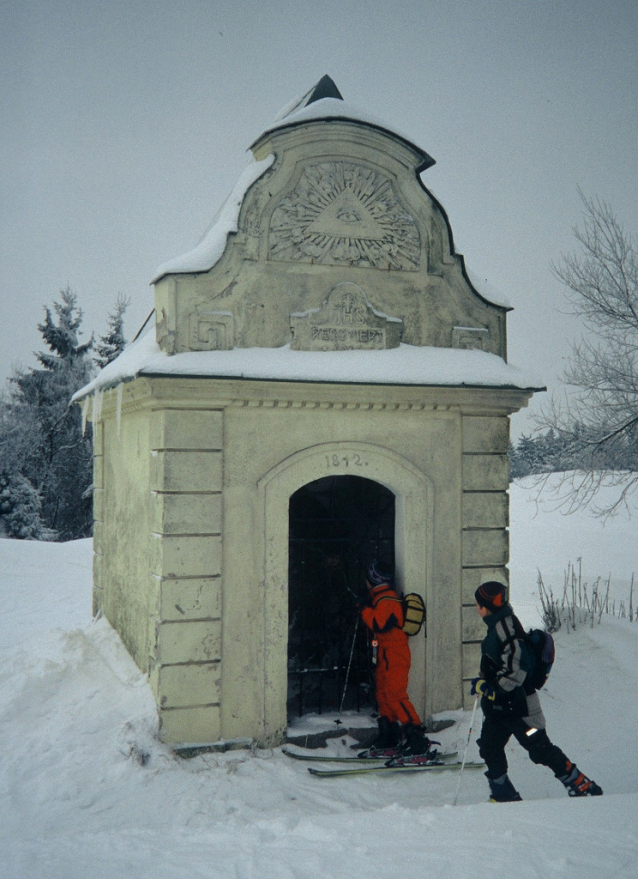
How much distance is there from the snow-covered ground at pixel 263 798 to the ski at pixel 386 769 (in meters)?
0.06

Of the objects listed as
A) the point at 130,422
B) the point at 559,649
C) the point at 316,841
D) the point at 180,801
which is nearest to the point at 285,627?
the point at 180,801

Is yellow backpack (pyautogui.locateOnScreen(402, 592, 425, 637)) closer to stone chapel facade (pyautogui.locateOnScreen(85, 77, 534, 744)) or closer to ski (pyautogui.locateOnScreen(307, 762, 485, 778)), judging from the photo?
→ stone chapel facade (pyautogui.locateOnScreen(85, 77, 534, 744))

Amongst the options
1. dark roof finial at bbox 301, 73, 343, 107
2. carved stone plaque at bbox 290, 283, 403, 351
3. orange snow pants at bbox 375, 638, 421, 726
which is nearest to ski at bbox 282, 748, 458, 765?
orange snow pants at bbox 375, 638, 421, 726

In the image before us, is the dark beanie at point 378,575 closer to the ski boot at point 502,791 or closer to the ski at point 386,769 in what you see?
the ski at point 386,769

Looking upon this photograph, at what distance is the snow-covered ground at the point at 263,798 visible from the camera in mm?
3771

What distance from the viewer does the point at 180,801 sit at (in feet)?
17.4

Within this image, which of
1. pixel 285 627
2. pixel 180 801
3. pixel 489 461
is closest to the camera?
pixel 180 801

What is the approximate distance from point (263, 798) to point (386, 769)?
1.09m

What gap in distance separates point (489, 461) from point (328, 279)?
2.38 metres

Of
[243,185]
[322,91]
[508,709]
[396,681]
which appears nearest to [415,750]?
[396,681]

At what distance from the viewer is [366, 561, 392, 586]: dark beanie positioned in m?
6.49

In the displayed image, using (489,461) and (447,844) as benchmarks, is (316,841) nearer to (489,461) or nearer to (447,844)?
(447,844)

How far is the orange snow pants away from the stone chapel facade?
380 mm

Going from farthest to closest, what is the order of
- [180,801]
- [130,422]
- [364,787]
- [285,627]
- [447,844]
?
[130,422] → [285,627] → [364,787] → [180,801] → [447,844]
